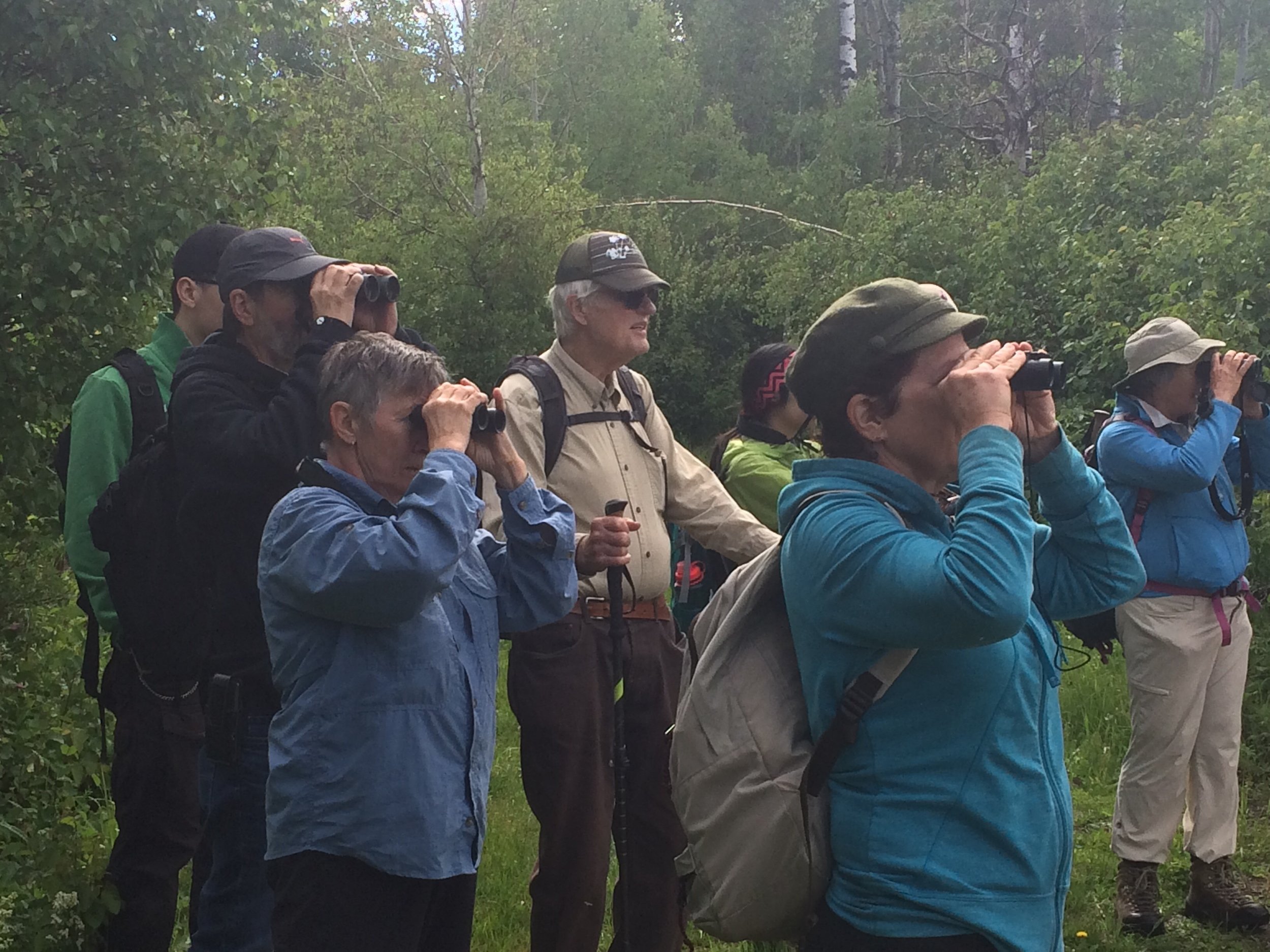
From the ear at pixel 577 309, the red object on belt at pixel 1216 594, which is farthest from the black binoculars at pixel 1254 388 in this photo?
the ear at pixel 577 309

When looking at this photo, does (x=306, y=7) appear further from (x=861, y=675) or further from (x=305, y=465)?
(x=861, y=675)

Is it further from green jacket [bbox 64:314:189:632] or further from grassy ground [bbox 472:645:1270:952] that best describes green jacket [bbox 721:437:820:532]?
green jacket [bbox 64:314:189:632]

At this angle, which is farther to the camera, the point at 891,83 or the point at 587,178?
the point at 891,83

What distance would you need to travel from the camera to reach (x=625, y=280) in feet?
13.7

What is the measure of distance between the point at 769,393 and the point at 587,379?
91 cm

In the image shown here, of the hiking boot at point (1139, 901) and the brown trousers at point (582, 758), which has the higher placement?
the brown trousers at point (582, 758)

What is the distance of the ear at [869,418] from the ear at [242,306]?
5.57 ft

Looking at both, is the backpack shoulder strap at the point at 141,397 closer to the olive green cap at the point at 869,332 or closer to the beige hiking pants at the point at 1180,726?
the olive green cap at the point at 869,332

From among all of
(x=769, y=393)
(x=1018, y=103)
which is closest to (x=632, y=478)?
(x=769, y=393)

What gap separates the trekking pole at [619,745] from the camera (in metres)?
3.62

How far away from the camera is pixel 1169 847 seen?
16.8ft

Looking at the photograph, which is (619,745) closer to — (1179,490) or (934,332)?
(934,332)

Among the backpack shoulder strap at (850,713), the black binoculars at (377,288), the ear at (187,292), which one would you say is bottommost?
the backpack shoulder strap at (850,713)

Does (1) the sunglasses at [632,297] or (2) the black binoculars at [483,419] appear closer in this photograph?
(2) the black binoculars at [483,419]
